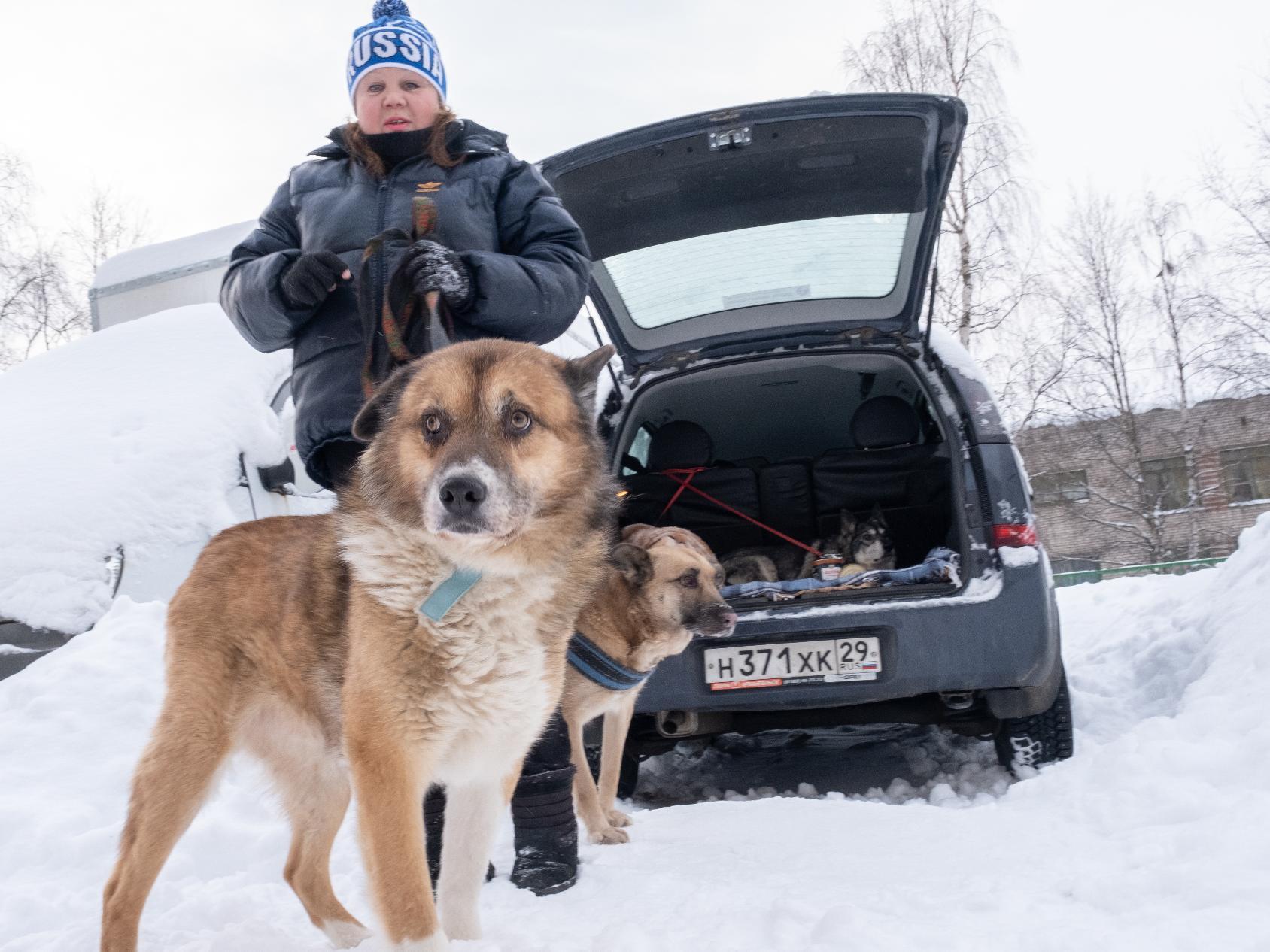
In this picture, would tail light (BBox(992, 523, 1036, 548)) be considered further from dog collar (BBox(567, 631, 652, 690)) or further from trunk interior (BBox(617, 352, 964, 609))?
dog collar (BBox(567, 631, 652, 690))

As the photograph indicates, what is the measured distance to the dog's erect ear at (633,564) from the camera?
3811 millimetres

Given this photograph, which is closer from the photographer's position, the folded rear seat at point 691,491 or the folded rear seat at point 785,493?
the folded rear seat at point 691,491

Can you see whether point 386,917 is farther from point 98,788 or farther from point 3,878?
point 98,788

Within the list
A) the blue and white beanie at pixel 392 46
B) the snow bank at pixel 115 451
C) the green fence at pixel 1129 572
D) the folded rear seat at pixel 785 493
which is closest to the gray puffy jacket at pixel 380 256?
the blue and white beanie at pixel 392 46

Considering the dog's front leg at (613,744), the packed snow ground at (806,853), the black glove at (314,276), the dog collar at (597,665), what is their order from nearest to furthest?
1. the packed snow ground at (806,853)
2. the black glove at (314,276)
3. the dog collar at (597,665)
4. the dog's front leg at (613,744)

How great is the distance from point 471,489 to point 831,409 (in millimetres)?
4270

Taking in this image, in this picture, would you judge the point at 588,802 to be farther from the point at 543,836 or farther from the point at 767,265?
the point at 767,265

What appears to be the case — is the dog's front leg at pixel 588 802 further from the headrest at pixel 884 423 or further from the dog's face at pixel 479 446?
the headrest at pixel 884 423

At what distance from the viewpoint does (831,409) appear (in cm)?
577

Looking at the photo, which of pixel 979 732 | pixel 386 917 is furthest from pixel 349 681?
pixel 979 732

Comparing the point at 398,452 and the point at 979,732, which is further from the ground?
the point at 398,452

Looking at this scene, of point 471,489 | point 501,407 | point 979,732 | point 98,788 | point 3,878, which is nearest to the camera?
point 471,489

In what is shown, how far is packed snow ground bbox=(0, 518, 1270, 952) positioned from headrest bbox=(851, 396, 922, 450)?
1.65 metres

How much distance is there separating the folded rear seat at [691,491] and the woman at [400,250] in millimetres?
2459
